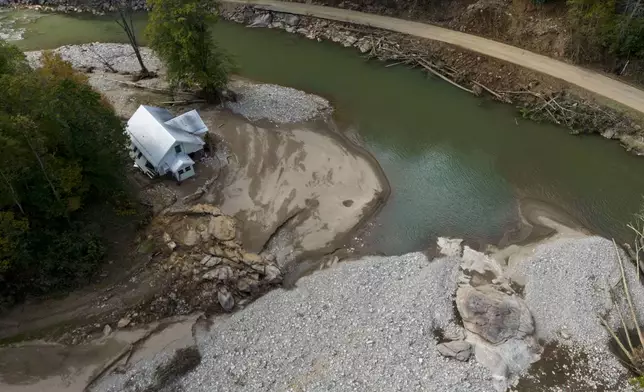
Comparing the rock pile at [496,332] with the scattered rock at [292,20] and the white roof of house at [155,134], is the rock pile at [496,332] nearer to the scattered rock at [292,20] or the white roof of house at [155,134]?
the white roof of house at [155,134]

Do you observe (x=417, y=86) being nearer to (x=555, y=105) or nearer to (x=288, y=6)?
(x=555, y=105)

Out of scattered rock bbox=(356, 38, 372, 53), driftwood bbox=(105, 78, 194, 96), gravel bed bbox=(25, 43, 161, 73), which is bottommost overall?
driftwood bbox=(105, 78, 194, 96)

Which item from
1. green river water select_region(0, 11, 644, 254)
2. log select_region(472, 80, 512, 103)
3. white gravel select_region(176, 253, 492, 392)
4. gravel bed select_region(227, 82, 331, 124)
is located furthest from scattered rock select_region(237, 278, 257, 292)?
log select_region(472, 80, 512, 103)

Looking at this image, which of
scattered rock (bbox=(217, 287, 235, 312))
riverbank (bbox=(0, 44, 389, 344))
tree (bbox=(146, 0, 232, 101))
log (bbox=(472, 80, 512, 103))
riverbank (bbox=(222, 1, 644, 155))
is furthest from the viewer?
log (bbox=(472, 80, 512, 103))

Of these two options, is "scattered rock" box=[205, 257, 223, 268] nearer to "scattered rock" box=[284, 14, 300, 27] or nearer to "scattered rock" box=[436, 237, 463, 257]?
"scattered rock" box=[436, 237, 463, 257]

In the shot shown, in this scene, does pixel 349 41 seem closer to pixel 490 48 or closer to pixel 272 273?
pixel 490 48

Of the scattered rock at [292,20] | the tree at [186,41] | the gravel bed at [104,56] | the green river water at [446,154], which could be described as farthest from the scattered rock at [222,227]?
the scattered rock at [292,20]

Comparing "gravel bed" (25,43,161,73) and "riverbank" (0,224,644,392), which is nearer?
"riverbank" (0,224,644,392)

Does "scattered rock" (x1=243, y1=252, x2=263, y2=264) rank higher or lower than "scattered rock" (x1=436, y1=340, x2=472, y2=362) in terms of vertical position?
higher
